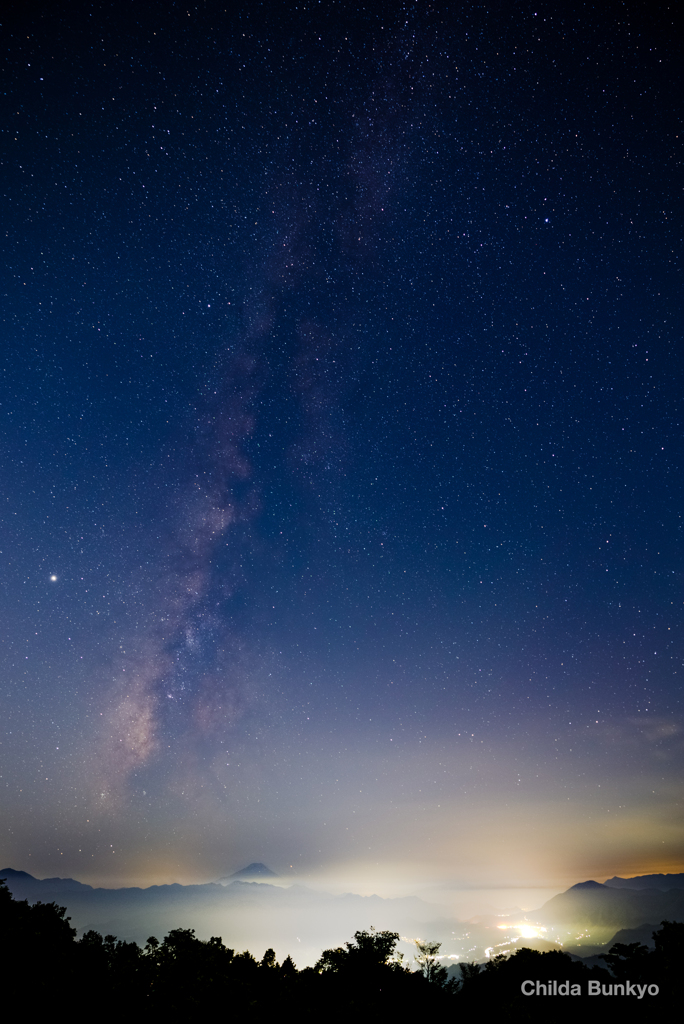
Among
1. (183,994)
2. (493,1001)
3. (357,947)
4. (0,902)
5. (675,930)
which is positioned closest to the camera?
(183,994)

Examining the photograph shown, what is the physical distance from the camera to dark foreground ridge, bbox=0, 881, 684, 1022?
60.7 ft

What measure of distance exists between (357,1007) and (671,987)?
46.5ft

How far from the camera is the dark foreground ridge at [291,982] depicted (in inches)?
729

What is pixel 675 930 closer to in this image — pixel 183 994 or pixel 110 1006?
pixel 183 994

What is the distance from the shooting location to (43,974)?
Result: 18.1 m

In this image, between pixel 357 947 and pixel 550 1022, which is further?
pixel 357 947

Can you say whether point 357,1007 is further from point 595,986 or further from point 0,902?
point 0,902

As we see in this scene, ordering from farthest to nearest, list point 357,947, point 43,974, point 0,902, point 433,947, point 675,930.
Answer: point 433,947, point 357,947, point 675,930, point 0,902, point 43,974

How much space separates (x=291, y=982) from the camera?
80.9 ft

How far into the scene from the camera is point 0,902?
23141mm

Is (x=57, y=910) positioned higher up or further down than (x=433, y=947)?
higher up

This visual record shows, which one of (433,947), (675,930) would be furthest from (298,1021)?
(433,947)

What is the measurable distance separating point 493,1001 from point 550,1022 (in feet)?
27.6

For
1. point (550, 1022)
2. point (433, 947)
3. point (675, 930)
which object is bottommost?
point (433, 947)
